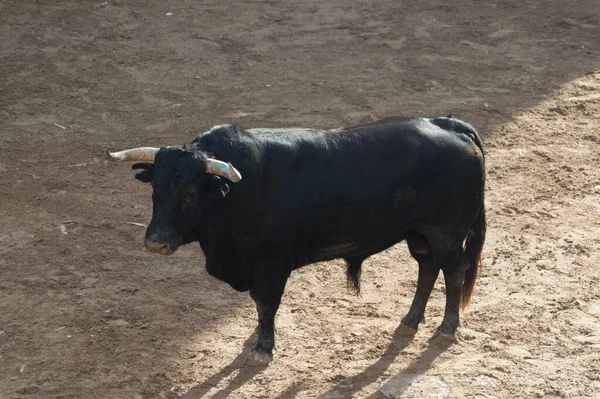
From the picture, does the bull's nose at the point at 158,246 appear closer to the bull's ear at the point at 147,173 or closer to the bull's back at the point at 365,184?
the bull's ear at the point at 147,173

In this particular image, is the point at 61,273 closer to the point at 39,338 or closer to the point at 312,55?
the point at 39,338

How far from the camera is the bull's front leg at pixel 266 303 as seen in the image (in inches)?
270

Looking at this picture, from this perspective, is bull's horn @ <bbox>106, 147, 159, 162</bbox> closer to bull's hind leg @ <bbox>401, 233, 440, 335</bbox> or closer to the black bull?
the black bull

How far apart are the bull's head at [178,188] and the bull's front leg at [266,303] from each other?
0.77 metres

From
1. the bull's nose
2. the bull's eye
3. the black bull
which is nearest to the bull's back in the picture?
the black bull

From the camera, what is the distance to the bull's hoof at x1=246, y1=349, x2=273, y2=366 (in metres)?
7.05

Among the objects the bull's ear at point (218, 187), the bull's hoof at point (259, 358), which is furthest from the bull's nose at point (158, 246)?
the bull's hoof at point (259, 358)

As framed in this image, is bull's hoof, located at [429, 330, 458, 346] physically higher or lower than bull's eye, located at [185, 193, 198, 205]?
lower

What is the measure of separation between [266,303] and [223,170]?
1.20 meters

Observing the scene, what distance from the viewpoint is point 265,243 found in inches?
265

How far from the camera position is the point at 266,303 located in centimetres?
696

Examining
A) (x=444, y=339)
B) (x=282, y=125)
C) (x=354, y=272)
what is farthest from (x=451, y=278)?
(x=282, y=125)

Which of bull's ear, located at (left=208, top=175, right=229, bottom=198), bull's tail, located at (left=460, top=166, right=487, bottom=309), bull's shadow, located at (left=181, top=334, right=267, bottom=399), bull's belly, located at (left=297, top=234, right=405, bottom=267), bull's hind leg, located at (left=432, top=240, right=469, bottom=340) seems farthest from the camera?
bull's tail, located at (left=460, top=166, right=487, bottom=309)

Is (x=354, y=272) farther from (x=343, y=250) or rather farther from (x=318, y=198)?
(x=318, y=198)
